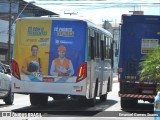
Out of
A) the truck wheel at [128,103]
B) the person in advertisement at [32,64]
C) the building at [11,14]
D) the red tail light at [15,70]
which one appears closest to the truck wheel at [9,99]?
the red tail light at [15,70]

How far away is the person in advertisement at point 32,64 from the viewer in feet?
54.7

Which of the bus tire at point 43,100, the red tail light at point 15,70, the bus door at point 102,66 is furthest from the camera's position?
the bus door at point 102,66

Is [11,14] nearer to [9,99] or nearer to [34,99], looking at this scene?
[9,99]

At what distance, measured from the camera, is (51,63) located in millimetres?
16672

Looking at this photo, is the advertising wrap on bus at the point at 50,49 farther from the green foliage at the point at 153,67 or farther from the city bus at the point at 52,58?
the green foliage at the point at 153,67

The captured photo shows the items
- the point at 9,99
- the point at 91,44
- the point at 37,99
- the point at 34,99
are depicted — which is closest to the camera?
the point at 91,44

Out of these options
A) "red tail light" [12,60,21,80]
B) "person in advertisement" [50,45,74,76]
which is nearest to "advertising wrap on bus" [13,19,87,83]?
"person in advertisement" [50,45,74,76]

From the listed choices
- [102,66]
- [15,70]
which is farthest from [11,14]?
[15,70]

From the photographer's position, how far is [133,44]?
18.1m

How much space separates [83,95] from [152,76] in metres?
6.12

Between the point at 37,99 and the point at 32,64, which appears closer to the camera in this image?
the point at 32,64

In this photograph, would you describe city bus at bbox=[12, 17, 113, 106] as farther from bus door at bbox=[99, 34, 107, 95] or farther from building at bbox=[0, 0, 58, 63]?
building at bbox=[0, 0, 58, 63]

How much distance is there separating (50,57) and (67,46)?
2.27ft

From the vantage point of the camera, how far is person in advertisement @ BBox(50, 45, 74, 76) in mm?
16578
